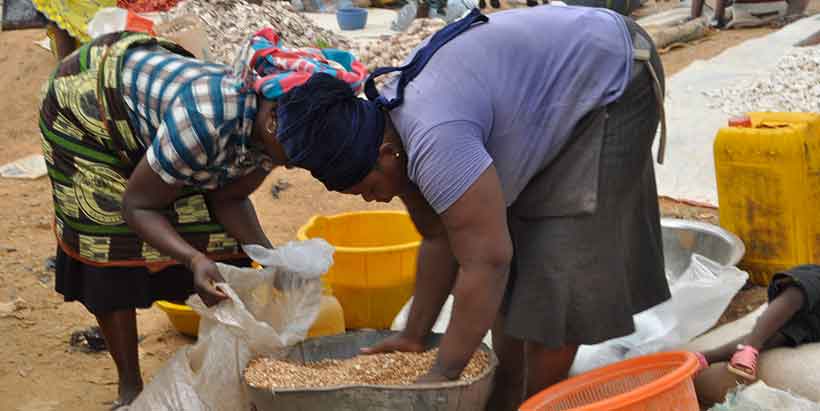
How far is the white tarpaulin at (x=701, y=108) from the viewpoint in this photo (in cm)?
495

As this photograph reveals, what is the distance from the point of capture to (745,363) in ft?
8.86

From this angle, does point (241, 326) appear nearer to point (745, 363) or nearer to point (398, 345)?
point (398, 345)

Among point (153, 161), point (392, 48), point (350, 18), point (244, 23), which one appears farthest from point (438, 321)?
point (350, 18)

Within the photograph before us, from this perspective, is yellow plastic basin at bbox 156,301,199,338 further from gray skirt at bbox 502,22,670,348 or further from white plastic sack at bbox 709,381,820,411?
white plastic sack at bbox 709,381,820,411

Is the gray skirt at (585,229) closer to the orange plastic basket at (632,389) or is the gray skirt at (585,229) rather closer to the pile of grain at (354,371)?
the orange plastic basket at (632,389)

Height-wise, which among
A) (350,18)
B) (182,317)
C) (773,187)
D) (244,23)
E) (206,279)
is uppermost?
(206,279)

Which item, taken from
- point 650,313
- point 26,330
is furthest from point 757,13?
point 26,330

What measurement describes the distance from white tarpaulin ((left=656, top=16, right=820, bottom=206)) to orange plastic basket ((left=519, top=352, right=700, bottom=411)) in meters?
2.55

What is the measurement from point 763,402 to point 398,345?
2.99 feet

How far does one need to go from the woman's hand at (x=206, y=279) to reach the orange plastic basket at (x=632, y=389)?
2.79 ft

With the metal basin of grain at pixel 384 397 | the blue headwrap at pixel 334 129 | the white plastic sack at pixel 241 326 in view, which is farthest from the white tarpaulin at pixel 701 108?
the blue headwrap at pixel 334 129

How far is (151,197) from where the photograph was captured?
2525 millimetres

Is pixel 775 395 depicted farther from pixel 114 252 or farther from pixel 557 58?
pixel 114 252

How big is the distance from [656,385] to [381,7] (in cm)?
1070
